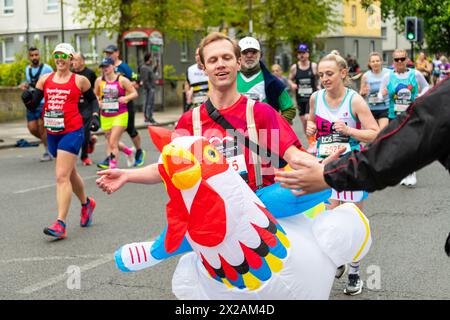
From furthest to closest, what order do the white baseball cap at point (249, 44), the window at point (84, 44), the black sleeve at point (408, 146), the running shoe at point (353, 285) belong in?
1. the window at point (84, 44)
2. the white baseball cap at point (249, 44)
3. the running shoe at point (353, 285)
4. the black sleeve at point (408, 146)

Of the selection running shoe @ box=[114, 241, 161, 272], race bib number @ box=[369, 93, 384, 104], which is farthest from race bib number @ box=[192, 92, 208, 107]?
running shoe @ box=[114, 241, 161, 272]

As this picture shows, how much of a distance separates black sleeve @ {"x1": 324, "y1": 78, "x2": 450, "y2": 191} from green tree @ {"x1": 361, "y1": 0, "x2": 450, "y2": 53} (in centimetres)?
2290

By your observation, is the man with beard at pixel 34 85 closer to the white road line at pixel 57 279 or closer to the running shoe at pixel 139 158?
the running shoe at pixel 139 158

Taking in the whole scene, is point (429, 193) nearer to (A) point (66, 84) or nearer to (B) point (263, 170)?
(A) point (66, 84)

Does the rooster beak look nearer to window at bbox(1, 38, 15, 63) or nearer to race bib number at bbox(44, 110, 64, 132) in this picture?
race bib number at bbox(44, 110, 64, 132)

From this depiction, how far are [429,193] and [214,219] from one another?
7547 mm

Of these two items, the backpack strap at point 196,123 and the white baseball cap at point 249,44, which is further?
the white baseball cap at point 249,44

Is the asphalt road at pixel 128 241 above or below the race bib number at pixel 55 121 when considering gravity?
below

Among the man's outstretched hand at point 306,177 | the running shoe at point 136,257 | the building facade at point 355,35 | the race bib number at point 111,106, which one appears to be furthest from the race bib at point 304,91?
the building facade at point 355,35

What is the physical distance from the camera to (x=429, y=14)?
3925 centimetres

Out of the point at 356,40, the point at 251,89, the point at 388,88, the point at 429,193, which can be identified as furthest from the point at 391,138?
the point at 356,40

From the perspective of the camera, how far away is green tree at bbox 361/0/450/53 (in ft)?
95.8

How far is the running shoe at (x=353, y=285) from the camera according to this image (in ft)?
19.4

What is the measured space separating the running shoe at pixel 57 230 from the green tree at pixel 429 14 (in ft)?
62.5
